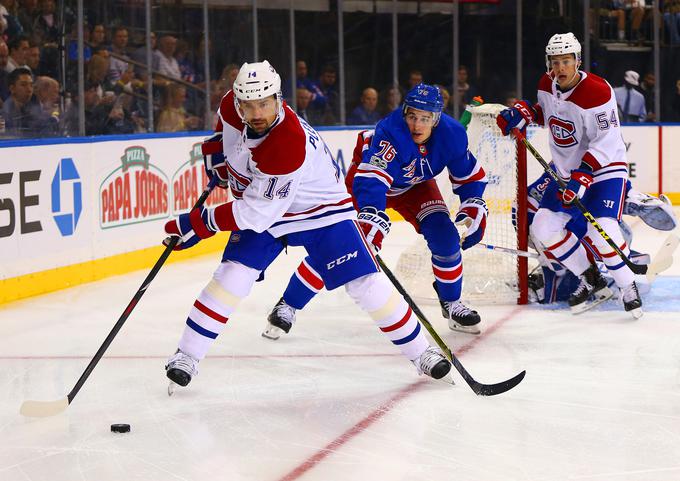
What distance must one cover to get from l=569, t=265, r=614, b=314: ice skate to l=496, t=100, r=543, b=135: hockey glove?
0.68 m

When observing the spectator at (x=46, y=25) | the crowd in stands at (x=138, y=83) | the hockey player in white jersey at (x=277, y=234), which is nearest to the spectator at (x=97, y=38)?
the crowd in stands at (x=138, y=83)

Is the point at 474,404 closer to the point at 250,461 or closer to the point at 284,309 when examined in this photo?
the point at 250,461

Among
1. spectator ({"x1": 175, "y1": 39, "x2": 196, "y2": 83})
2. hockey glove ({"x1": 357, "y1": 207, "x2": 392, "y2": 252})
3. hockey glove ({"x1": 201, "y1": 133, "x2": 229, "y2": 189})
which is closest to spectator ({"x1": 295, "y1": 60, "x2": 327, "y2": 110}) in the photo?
spectator ({"x1": 175, "y1": 39, "x2": 196, "y2": 83})

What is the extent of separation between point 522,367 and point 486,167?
1.78 metres

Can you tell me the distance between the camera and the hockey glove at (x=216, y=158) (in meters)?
3.46

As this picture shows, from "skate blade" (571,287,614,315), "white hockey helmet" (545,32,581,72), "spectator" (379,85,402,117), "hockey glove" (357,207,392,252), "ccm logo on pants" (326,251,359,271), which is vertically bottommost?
"skate blade" (571,287,614,315)

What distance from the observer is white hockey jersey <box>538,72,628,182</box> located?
4.42 m

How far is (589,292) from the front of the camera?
463cm

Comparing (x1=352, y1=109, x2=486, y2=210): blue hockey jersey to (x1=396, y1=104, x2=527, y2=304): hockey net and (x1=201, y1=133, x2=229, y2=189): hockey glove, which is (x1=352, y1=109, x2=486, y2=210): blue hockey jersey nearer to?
(x1=201, y1=133, x2=229, y2=189): hockey glove

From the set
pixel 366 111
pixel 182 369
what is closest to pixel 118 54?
pixel 366 111

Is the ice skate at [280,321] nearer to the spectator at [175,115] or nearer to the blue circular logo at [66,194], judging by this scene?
the blue circular logo at [66,194]

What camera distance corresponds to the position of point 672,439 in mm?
2811

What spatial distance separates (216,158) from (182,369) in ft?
2.32

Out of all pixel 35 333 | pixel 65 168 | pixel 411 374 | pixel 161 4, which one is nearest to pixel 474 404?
pixel 411 374
